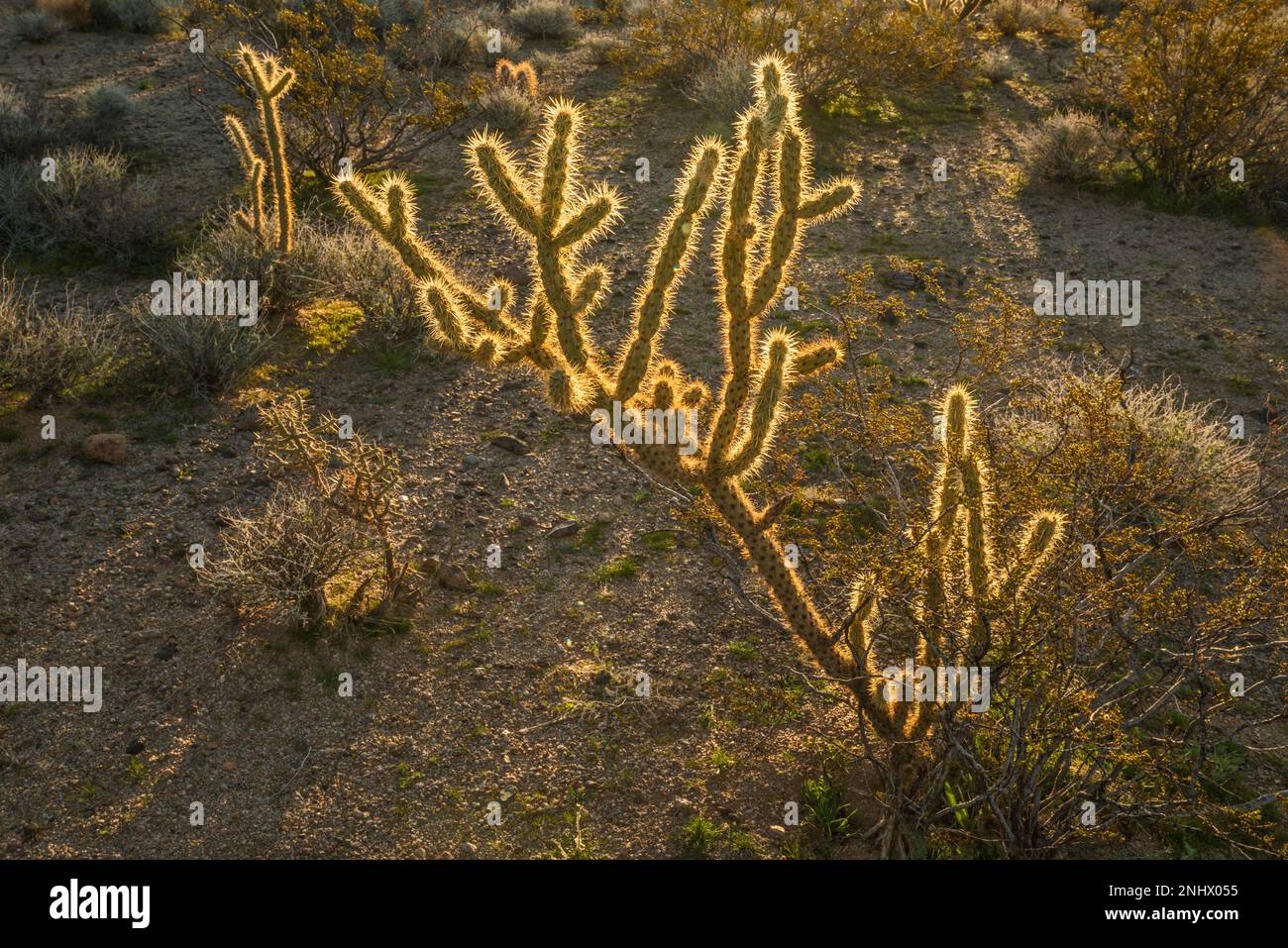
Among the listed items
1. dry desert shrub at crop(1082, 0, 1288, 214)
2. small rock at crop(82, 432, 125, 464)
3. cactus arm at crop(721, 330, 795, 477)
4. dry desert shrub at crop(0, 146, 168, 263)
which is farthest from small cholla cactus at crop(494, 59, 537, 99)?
cactus arm at crop(721, 330, 795, 477)

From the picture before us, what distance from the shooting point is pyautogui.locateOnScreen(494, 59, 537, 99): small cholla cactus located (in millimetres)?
11469

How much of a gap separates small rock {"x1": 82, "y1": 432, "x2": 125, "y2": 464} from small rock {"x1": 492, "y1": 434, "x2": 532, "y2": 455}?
2.13 metres

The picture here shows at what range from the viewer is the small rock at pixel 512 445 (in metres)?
6.27

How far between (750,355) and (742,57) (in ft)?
29.2

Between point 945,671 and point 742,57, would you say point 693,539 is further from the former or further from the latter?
point 742,57

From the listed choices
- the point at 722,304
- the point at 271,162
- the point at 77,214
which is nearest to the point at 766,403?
the point at 722,304

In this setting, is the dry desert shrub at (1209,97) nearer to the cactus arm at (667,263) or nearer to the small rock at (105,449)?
the cactus arm at (667,263)

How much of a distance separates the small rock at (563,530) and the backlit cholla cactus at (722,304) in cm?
180

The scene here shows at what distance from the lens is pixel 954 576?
12.8ft

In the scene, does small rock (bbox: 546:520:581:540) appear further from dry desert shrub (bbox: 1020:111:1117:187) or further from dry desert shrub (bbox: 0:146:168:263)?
dry desert shrub (bbox: 1020:111:1117:187)

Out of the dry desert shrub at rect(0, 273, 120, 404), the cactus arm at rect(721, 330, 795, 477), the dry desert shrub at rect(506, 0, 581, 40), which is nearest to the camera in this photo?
the cactus arm at rect(721, 330, 795, 477)

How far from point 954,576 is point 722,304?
54.4 inches

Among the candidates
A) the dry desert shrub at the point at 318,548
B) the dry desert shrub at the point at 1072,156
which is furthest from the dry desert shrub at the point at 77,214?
the dry desert shrub at the point at 1072,156

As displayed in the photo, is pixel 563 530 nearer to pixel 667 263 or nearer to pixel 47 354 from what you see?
pixel 667 263
